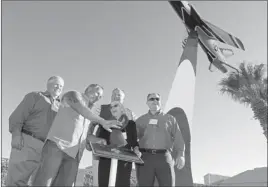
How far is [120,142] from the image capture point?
2652 millimetres

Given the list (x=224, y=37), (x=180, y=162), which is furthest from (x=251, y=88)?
(x=180, y=162)

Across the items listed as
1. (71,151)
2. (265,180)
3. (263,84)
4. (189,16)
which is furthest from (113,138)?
(265,180)

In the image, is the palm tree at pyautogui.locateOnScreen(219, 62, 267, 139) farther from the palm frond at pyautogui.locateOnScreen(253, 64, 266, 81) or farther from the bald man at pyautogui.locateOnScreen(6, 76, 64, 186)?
the bald man at pyautogui.locateOnScreen(6, 76, 64, 186)

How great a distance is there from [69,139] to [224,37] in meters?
6.68

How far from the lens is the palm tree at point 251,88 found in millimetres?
10734

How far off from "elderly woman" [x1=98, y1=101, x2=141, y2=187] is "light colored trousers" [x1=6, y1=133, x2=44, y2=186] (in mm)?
736

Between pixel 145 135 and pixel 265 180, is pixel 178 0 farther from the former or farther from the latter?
pixel 265 180

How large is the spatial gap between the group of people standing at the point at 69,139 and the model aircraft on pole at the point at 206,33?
502 centimetres

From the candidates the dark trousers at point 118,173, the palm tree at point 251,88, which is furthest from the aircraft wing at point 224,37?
the dark trousers at point 118,173

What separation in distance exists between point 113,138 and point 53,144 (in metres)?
0.59

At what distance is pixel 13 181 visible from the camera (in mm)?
2637

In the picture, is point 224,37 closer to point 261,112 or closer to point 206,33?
point 206,33

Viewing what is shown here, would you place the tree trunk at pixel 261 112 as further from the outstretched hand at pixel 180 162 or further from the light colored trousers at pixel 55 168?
the light colored trousers at pixel 55 168

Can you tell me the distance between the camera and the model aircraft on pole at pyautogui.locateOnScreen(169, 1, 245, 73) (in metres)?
7.72
